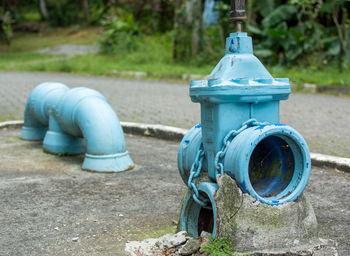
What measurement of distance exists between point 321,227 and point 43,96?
3.47 m

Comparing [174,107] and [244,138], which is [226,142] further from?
[174,107]

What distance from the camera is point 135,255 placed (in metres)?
2.67

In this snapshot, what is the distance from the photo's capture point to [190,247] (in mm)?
2564

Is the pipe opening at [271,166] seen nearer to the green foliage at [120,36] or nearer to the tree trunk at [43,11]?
the green foliage at [120,36]

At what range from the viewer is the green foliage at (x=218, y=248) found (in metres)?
2.41

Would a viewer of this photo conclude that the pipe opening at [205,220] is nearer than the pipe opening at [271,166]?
No

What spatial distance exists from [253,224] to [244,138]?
1.45ft

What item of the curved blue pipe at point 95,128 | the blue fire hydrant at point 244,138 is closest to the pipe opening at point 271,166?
the blue fire hydrant at point 244,138

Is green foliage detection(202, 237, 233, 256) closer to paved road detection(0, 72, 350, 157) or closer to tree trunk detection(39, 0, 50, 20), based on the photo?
paved road detection(0, 72, 350, 157)

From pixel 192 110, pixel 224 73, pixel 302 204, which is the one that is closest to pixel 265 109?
pixel 224 73

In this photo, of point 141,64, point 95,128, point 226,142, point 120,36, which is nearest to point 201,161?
point 226,142

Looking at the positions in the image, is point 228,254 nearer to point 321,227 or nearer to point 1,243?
point 321,227

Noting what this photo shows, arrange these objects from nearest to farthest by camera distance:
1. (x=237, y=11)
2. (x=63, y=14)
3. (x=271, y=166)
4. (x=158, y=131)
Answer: (x=237, y=11) → (x=271, y=166) → (x=158, y=131) → (x=63, y=14)

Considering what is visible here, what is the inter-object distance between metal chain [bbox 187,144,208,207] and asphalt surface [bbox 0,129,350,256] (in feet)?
1.52
